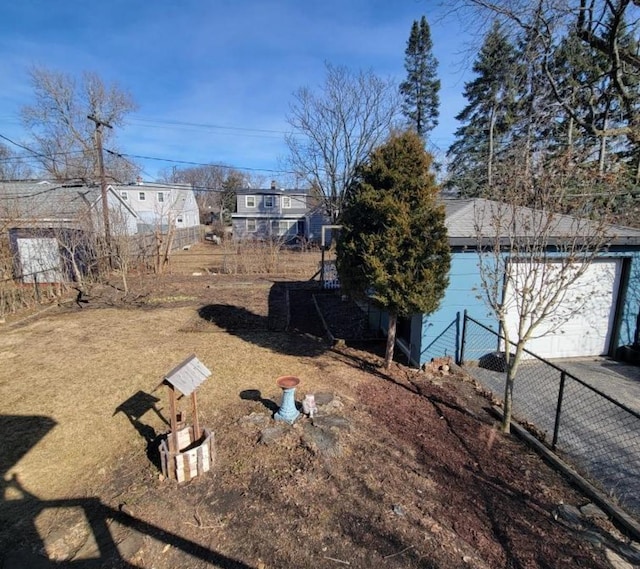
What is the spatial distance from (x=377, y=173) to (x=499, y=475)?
4340 mm

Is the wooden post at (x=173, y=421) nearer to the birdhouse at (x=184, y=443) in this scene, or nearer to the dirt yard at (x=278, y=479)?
the birdhouse at (x=184, y=443)

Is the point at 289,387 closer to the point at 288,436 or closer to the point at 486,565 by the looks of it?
the point at 288,436

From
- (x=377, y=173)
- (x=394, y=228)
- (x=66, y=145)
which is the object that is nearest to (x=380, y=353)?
(x=394, y=228)

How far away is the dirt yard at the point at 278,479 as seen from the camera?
2840mm

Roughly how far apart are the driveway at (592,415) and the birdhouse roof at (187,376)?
4.22 meters

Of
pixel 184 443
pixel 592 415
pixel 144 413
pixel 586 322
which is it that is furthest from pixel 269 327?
pixel 586 322

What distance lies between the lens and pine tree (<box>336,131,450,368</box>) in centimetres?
536

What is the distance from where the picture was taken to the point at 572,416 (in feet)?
16.8

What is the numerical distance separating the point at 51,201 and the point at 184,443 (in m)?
18.4

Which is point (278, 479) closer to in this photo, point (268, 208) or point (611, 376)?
point (611, 376)

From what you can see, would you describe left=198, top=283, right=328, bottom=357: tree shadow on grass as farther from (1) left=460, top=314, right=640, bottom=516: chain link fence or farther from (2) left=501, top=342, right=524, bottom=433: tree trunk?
(2) left=501, top=342, right=524, bottom=433: tree trunk

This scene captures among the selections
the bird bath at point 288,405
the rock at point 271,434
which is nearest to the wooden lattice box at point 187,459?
the rock at point 271,434

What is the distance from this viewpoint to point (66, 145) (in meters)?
28.0

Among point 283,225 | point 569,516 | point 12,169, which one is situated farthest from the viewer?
point 283,225
